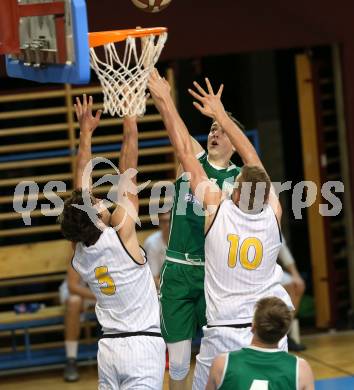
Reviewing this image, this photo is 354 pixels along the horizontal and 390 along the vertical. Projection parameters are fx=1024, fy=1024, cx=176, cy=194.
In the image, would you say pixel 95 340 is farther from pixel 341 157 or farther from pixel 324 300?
pixel 341 157

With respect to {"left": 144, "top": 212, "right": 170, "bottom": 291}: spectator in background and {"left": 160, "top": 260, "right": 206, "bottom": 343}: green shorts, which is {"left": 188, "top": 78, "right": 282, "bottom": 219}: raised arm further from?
{"left": 144, "top": 212, "right": 170, "bottom": 291}: spectator in background

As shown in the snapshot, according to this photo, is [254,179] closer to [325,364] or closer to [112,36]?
[112,36]

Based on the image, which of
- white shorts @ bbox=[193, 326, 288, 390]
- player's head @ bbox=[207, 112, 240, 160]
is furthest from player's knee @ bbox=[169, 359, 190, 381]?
player's head @ bbox=[207, 112, 240, 160]

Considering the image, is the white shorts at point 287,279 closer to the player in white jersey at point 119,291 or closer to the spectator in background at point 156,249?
the spectator in background at point 156,249

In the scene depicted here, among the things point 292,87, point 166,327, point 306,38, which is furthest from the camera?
point 292,87

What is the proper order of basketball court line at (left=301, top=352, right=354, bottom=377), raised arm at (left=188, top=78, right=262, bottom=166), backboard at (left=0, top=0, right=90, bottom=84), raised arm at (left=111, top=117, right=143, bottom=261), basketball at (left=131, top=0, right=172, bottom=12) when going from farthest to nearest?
basketball court line at (left=301, top=352, right=354, bottom=377) < basketball at (left=131, top=0, right=172, bottom=12) < raised arm at (left=188, top=78, right=262, bottom=166) < raised arm at (left=111, top=117, right=143, bottom=261) < backboard at (left=0, top=0, right=90, bottom=84)

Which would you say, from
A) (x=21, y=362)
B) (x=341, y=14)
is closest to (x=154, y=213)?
(x=21, y=362)

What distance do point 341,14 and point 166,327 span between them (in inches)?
204

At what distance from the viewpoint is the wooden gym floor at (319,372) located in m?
9.71

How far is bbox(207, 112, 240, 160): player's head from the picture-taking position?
7457 millimetres

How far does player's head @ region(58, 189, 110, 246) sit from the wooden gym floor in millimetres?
3761

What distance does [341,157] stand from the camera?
11688 mm

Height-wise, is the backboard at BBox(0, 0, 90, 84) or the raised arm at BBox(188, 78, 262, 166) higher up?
the backboard at BBox(0, 0, 90, 84)

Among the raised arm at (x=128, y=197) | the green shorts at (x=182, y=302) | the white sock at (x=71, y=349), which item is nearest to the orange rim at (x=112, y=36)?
the raised arm at (x=128, y=197)
